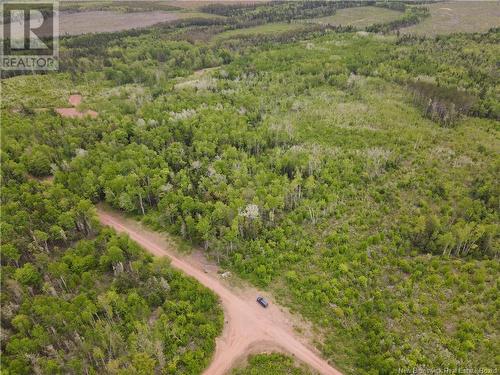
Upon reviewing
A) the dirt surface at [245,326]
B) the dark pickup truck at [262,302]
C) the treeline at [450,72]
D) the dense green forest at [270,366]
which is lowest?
the dense green forest at [270,366]

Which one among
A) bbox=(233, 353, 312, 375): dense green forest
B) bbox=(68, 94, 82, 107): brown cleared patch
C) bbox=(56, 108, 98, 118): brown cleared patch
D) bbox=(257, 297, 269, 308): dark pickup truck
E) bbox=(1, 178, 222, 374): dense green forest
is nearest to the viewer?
bbox=(1, 178, 222, 374): dense green forest

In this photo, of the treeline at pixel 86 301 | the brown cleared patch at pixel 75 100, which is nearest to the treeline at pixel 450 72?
the treeline at pixel 86 301

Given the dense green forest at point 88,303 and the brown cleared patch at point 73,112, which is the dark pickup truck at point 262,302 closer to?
the dense green forest at point 88,303

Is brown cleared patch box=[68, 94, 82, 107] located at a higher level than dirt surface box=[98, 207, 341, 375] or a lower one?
higher

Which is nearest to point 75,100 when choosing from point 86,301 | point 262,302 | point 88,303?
point 86,301

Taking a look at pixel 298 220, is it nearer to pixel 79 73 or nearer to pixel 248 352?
pixel 248 352

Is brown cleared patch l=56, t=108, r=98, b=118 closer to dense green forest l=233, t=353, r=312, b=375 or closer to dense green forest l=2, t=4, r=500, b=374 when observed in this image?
dense green forest l=2, t=4, r=500, b=374

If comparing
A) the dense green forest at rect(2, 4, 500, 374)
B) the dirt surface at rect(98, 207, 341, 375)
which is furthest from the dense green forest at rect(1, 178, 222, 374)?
the dirt surface at rect(98, 207, 341, 375)

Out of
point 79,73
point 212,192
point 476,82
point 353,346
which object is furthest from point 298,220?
point 79,73
